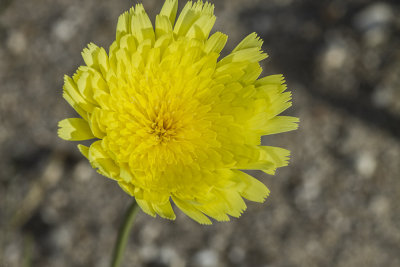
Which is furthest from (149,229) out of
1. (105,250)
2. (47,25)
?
(47,25)

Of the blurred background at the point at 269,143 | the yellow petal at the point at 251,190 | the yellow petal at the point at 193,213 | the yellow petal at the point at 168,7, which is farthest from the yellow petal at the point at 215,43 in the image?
the blurred background at the point at 269,143

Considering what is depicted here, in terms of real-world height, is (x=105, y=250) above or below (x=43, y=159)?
below

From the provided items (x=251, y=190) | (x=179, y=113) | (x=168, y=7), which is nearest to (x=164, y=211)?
(x=251, y=190)

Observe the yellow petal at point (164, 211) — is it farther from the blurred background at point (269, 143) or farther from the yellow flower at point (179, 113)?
the blurred background at point (269, 143)

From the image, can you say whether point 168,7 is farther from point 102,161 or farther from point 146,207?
point 146,207

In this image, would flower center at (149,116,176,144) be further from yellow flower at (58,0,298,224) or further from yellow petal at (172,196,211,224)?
yellow petal at (172,196,211,224)

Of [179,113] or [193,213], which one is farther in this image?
[179,113]

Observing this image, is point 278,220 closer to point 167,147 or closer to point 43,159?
point 167,147
